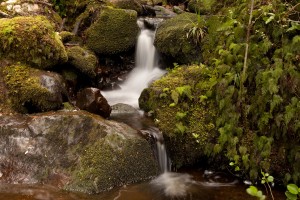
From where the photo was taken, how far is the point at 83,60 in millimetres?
8578

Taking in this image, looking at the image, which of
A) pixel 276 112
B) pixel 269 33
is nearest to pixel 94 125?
pixel 276 112

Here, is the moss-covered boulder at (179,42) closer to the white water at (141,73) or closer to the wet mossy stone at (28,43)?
the white water at (141,73)

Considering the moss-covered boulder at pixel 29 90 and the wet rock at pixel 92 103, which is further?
the wet rock at pixel 92 103

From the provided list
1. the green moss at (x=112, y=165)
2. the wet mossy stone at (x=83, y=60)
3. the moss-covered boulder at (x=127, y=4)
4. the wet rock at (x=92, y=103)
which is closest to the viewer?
the green moss at (x=112, y=165)

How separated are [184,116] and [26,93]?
10.2 ft

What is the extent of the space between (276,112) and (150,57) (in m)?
4.79

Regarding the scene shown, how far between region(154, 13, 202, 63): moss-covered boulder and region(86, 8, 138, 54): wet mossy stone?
0.87m

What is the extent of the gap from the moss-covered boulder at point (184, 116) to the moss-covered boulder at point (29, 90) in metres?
2.05

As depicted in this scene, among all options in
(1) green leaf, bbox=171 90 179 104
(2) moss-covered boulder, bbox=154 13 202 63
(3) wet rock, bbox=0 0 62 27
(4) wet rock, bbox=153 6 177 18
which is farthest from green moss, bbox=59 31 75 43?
(1) green leaf, bbox=171 90 179 104

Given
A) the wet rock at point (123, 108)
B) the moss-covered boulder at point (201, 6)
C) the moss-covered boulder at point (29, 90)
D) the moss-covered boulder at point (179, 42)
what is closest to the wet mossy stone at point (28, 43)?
the moss-covered boulder at point (29, 90)

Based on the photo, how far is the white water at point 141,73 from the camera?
910 cm

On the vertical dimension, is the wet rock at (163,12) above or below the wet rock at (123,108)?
above

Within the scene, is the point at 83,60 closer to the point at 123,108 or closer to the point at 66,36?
the point at 66,36

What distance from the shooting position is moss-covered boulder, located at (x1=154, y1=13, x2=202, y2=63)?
8.80 metres
